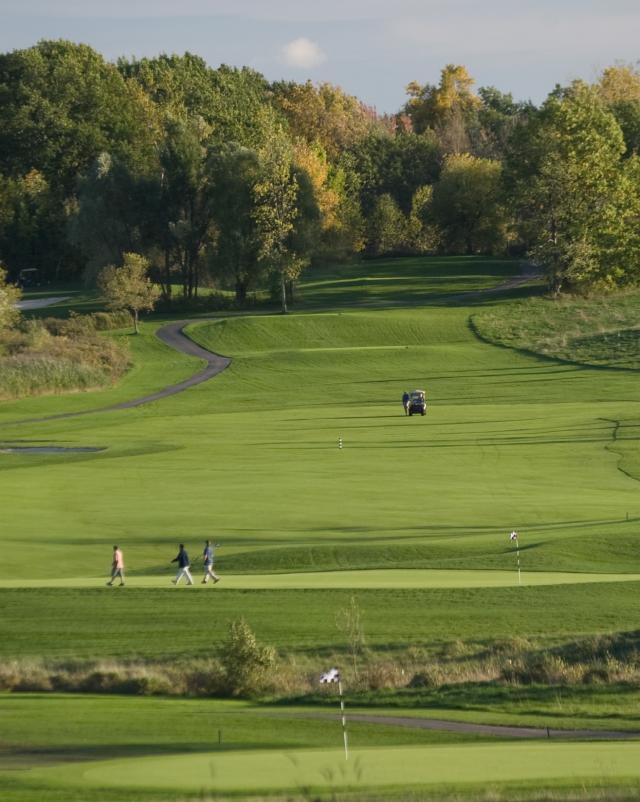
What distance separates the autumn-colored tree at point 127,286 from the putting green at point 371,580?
72.9 meters

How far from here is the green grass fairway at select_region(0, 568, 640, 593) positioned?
29.9 m

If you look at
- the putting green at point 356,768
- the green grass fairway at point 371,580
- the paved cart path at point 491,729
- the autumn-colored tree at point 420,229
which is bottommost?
the green grass fairway at point 371,580

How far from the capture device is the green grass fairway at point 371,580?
29.9 meters

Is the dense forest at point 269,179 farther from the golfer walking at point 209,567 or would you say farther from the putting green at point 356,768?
the putting green at point 356,768

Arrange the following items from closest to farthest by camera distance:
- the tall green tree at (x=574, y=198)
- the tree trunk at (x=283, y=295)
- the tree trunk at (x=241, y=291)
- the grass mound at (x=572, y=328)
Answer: the grass mound at (x=572, y=328)
the tree trunk at (x=283, y=295)
the tall green tree at (x=574, y=198)
the tree trunk at (x=241, y=291)

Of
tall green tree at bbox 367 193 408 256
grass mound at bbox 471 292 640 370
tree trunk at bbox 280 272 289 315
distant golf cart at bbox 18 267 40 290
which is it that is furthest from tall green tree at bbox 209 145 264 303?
tall green tree at bbox 367 193 408 256

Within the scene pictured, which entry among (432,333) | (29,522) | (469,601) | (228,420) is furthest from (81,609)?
(432,333)

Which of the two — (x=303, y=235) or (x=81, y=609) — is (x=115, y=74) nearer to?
(x=303, y=235)

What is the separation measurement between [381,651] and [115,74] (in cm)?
14657

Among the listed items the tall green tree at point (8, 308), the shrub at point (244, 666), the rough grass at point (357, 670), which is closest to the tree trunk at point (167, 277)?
the tall green tree at point (8, 308)

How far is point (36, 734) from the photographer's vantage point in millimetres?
19625

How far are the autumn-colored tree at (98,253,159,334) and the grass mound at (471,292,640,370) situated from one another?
2574 centimetres

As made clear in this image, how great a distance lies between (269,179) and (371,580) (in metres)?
83.6

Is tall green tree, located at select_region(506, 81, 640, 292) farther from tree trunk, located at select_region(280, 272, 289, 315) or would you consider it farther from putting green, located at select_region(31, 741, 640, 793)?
putting green, located at select_region(31, 741, 640, 793)
